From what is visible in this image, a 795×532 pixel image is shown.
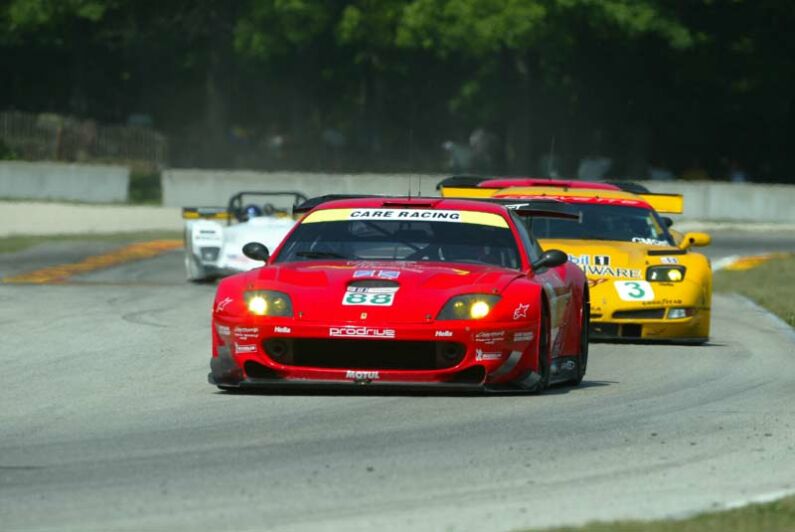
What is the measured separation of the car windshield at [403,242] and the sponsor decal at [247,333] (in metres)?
1.00

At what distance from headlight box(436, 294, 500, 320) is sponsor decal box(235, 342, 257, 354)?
102cm

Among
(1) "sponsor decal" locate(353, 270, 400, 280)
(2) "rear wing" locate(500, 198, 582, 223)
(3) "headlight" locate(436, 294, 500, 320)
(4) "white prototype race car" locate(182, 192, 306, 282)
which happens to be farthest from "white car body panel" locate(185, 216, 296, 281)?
(3) "headlight" locate(436, 294, 500, 320)

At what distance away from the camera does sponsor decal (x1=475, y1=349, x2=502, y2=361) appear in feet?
32.1

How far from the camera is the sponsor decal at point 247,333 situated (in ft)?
32.5

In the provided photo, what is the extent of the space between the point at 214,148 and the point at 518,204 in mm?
50600

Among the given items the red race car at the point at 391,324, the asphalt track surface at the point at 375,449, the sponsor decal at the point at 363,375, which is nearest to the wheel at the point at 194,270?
the asphalt track surface at the point at 375,449

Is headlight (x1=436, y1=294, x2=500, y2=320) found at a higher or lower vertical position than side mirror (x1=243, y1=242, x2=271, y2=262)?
lower

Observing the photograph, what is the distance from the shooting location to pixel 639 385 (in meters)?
11.0

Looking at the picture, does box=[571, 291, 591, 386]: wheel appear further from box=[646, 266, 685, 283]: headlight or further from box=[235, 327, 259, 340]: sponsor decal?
box=[646, 266, 685, 283]: headlight

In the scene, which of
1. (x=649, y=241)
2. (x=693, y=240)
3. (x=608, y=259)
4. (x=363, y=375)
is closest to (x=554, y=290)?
(x=363, y=375)

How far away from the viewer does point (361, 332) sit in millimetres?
9734

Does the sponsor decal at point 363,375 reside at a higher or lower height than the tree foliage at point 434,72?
lower

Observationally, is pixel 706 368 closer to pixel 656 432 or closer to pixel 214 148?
pixel 656 432

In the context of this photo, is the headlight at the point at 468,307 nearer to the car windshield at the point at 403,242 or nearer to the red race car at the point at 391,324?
the red race car at the point at 391,324
